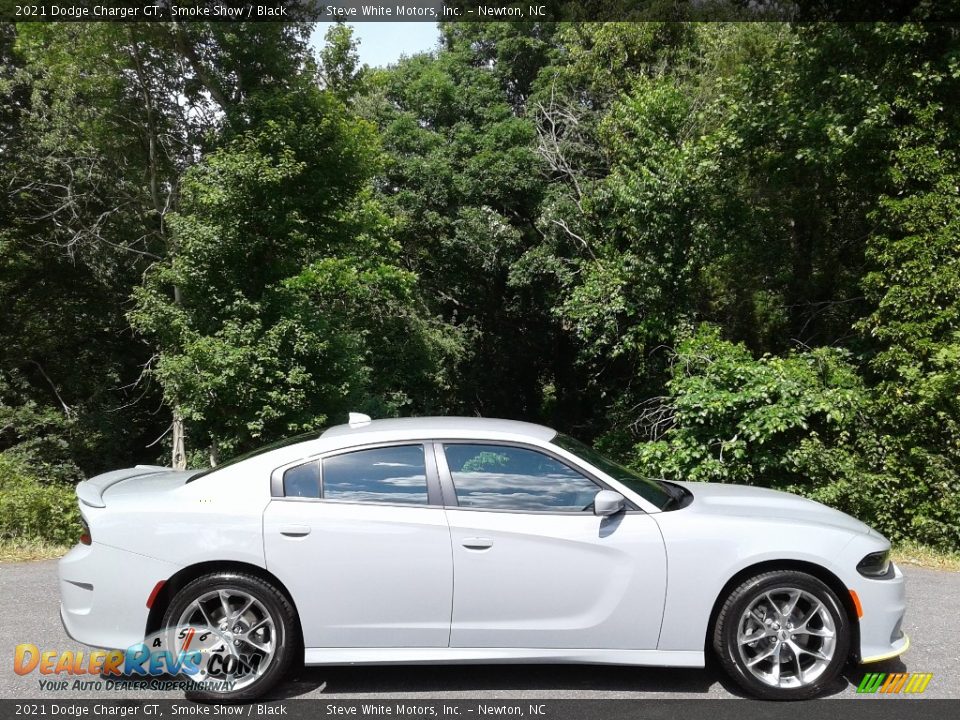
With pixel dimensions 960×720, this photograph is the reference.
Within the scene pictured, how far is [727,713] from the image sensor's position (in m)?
3.80

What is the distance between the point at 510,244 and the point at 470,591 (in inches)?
585

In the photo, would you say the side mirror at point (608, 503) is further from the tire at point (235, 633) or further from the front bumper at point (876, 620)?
the tire at point (235, 633)

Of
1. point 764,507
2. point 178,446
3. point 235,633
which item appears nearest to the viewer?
point 235,633

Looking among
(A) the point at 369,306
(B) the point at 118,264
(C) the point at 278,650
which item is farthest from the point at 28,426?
(C) the point at 278,650

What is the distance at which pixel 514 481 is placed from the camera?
166 inches

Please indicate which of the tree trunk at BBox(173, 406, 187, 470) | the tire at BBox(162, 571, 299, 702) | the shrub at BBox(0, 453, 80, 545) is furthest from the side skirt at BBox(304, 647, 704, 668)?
the tree trunk at BBox(173, 406, 187, 470)

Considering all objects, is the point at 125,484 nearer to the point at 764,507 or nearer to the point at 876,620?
the point at 764,507

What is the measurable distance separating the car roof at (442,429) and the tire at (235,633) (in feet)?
3.10

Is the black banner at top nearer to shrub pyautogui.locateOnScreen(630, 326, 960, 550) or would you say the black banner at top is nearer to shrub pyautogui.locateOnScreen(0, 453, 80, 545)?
shrub pyautogui.locateOnScreen(630, 326, 960, 550)

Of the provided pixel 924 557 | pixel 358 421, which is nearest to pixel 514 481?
pixel 358 421

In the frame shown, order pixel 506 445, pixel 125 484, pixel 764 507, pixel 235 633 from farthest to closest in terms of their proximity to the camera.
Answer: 1. pixel 125 484
2. pixel 764 507
3. pixel 506 445
4. pixel 235 633

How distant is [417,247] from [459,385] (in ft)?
13.3

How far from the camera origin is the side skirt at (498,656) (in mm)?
3963

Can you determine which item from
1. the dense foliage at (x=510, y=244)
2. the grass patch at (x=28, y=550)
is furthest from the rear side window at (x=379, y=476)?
the dense foliage at (x=510, y=244)
